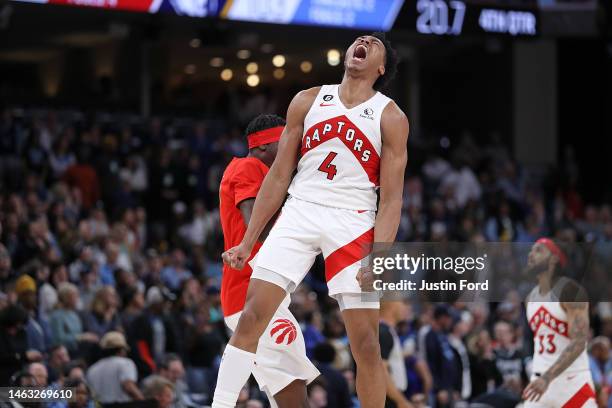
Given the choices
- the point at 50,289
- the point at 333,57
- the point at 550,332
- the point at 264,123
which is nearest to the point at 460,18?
the point at 333,57

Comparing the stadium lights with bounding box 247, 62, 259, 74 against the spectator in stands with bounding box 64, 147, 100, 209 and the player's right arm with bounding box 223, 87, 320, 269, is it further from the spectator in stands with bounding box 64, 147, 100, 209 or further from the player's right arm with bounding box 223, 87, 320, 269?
the player's right arm with bounding box 223, 87, 320, 269

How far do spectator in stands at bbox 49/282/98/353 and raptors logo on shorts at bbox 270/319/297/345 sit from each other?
213 inches

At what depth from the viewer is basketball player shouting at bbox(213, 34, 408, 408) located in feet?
22.0

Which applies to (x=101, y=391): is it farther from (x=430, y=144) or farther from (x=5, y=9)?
(x=430, y=144)

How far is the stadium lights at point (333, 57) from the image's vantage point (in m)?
24.8

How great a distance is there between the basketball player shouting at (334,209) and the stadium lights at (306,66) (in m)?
18.2

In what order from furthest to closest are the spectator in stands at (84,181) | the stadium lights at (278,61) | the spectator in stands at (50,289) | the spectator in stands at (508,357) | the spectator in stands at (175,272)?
the stadium lights at (278,61) < the spectator in stands at (84,181) < the spectator in stands at (175,272) < the spectator in stands at (508,357) < the spectator in stands at (50,289)

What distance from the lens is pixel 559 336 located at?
30.9 feet

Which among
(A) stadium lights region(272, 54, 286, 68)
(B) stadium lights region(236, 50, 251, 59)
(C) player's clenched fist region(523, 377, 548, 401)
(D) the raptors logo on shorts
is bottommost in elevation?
(C) player's clenched fist region(523, 377, 548, 401)

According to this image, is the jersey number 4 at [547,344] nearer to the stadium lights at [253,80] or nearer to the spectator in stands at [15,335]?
the spectator in stands at [15,335]

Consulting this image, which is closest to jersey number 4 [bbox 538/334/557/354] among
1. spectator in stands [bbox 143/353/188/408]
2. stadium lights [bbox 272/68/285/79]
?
spectator in stands [bbox 143/353/188/408]

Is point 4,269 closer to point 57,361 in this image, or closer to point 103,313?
point 103,313

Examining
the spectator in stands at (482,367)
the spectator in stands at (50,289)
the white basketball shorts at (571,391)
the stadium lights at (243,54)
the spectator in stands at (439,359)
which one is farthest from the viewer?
the stadium lights at (243,54)

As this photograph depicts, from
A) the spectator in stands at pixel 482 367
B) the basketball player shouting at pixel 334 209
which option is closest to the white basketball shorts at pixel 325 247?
the basketball player shouting at pixel 334 209
